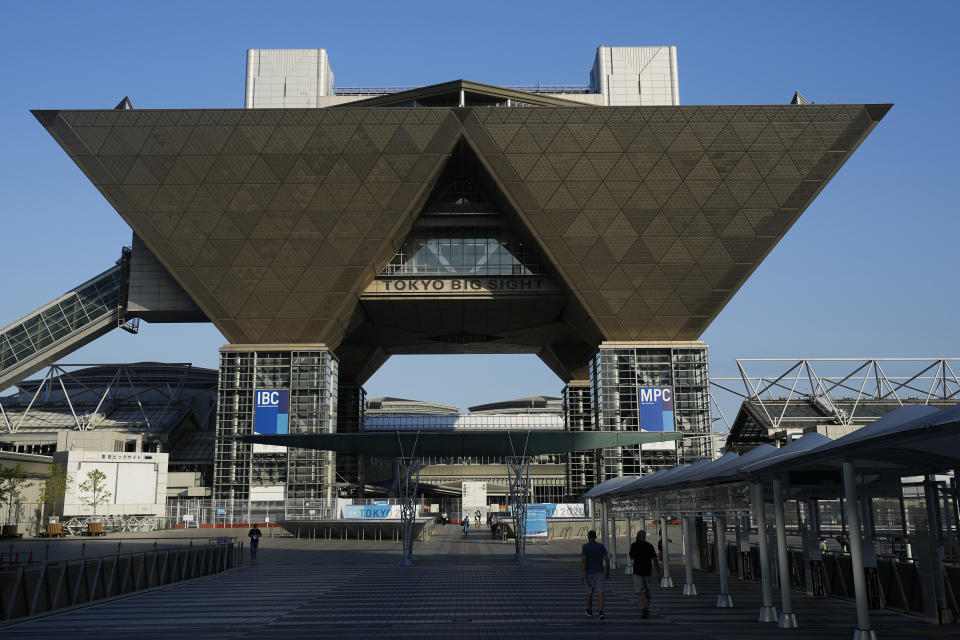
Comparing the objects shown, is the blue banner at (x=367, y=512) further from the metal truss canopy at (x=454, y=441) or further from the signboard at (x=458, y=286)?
the metal truss canopy at (x=454, y=441)

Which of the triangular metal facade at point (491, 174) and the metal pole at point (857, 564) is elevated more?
the triangular metal facade at point (491, 174)

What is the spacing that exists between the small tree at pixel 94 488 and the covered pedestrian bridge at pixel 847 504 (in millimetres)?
46528

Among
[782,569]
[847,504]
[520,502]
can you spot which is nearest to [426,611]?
[782,569]

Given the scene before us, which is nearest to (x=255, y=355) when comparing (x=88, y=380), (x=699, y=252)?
(x=699, y=252)

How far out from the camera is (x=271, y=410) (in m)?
68.6

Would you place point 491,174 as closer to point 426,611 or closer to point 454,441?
point 454,441

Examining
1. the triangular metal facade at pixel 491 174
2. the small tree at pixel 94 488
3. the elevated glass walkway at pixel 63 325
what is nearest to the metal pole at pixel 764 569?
the triangular metal facade at pixel 491 174

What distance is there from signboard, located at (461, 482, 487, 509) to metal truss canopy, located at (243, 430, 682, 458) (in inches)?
1335

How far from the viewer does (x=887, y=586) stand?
66.0 feet

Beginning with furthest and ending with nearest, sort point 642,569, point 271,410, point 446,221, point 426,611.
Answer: point 446,221 → point 271,410 → point 426,611 → point 642,569

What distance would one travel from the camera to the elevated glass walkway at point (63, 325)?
233 ft

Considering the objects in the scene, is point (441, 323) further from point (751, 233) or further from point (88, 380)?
point (88, 380)

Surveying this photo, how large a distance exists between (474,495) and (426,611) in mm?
54288

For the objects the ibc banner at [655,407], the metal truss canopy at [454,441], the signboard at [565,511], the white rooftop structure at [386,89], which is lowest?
the signboard at [565,511]
